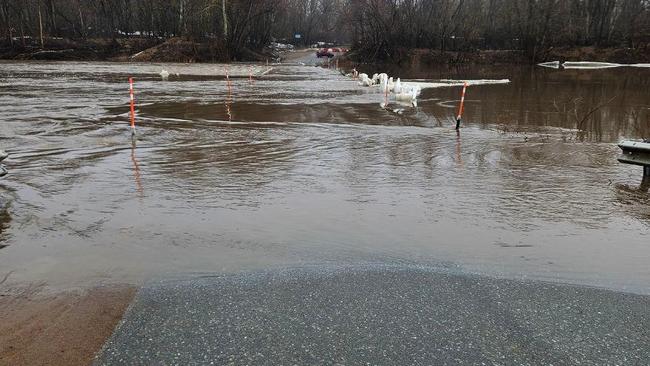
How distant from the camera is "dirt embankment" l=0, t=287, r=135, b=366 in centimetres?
360

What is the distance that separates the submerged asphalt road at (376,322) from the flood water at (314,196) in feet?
1.43

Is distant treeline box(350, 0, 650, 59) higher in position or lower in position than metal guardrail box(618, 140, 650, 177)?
higher

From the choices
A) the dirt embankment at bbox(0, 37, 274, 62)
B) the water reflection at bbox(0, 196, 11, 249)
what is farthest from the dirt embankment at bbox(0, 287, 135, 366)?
the dirt embankment at bbox(0, 37, 274, 62)

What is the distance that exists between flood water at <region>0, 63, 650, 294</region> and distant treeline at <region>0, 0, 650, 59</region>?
44.6 m

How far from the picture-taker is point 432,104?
19750mm

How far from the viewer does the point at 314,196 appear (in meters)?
7.71

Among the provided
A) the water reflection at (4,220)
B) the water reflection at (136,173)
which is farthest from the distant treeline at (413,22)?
the water reflection at (4,220)

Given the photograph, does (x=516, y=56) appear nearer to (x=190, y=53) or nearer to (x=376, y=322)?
(x=190, y=53)

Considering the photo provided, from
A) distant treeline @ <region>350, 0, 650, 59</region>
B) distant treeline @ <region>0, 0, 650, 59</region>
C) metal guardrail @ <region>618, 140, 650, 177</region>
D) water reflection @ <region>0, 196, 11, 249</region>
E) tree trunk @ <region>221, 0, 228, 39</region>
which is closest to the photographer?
water reflection @ <region>0, 196, 11, 249</region>

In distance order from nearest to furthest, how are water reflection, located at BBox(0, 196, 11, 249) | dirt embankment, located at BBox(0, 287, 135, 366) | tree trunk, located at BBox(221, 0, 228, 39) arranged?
dirt embankment, located at BBox(0, 287, 135, 366)
water reflection, located at BBox(0, 196, 11, 249)
tree trunk, located at BBox(221, 0, 228, 39)

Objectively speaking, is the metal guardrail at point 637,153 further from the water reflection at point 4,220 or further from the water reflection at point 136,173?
the water reflection at point 4,220

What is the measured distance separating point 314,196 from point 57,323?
421 centimetres

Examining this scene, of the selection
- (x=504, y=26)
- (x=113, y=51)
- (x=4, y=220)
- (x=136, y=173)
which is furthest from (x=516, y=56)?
(x=4, y=220)

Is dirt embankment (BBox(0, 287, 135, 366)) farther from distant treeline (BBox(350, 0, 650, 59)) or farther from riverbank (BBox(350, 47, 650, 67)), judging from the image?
distant treeline (BBox(350, 0, 650, 59))
